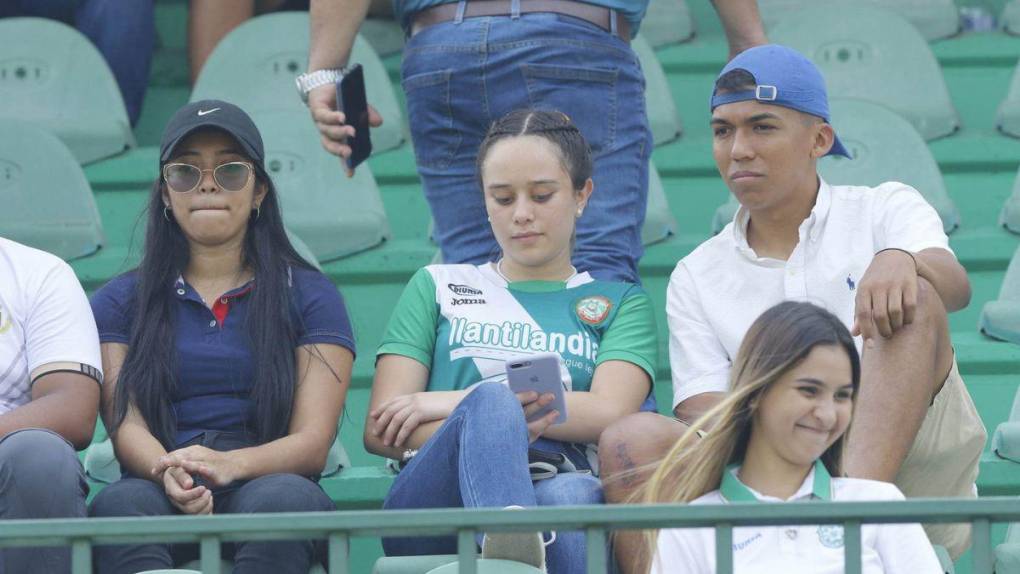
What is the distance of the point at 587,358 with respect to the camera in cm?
331

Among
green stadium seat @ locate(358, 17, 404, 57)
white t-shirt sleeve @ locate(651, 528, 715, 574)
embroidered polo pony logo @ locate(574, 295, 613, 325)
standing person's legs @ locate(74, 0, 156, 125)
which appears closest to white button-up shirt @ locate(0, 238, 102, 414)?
embroidered polo pony logo @ locate(574, 295, 613, 325)

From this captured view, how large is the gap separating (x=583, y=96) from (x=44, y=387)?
1.20 m

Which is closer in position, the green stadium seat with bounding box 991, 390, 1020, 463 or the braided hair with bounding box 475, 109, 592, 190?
the braided hair with bounding box 475, 109, 592, 190

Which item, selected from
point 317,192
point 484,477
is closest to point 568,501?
point 484,477

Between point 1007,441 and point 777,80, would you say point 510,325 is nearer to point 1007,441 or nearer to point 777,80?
point 777,80

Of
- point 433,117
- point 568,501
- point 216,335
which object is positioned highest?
point 433,117

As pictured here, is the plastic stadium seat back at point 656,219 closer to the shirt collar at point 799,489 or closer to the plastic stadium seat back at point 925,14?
the plastic stadium seat back at point 925,14

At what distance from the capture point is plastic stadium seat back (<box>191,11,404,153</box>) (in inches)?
189

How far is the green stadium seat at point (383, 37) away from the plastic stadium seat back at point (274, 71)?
0.32 m

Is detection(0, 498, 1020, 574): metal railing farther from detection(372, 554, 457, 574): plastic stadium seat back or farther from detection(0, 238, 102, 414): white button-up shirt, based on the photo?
detection(0, 238, 102, 414): white button-up shirt

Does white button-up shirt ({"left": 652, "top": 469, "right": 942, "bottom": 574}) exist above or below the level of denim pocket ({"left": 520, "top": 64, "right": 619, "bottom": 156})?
below

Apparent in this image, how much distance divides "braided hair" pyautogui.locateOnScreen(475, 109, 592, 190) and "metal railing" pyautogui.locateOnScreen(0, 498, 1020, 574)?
129cm

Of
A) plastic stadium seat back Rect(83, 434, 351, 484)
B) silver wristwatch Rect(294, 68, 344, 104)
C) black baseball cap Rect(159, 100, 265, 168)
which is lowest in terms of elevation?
plastic stadium seat back Rect(83, 434, 351, 484)

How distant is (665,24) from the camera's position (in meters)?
5.35
